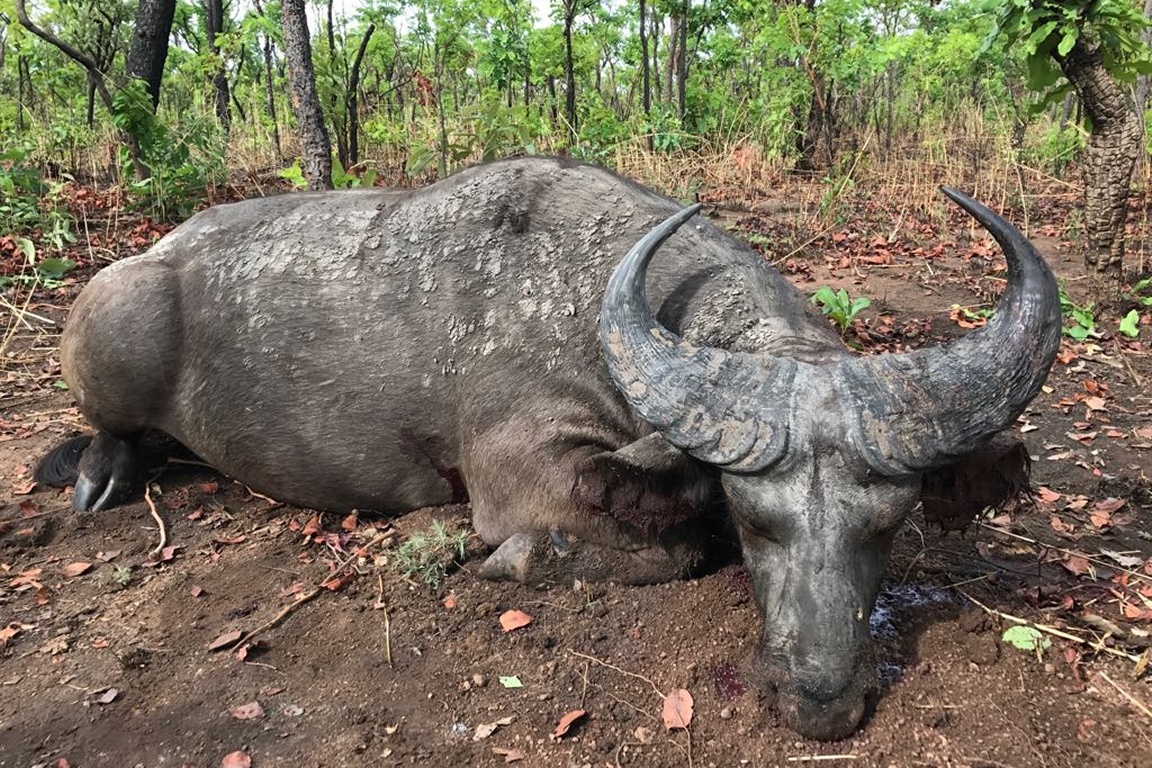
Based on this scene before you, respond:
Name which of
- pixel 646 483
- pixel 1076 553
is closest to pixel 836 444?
pixel 646 483

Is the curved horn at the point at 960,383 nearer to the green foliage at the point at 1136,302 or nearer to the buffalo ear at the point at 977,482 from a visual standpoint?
the buffalo ear at the point at 977,482

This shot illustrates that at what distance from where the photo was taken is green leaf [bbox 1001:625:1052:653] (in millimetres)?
2947

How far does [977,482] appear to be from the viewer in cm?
296

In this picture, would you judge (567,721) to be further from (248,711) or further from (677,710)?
(248,711)

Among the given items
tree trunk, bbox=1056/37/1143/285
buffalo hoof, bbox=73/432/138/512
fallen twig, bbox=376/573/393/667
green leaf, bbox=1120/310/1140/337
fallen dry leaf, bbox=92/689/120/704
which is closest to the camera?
fallen dry leaf, bbox=92/689/120/704

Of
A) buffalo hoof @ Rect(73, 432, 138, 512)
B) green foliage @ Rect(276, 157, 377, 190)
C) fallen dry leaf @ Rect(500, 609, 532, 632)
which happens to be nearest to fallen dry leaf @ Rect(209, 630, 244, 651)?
fallen dry leaf @ Rect(500, 609, 532, 632)

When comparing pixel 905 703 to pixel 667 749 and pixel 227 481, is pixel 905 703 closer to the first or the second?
pixel 667 749

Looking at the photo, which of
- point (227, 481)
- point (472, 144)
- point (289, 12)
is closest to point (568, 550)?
point (227, 481)

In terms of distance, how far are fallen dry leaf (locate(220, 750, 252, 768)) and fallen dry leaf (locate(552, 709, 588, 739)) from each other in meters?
1.02

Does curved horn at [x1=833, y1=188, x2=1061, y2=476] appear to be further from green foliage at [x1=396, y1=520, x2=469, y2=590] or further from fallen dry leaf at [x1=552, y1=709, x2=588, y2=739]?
green foliage at [x1=396, y1=520, x2=469, y2=590]

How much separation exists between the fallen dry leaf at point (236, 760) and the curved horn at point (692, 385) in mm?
Answer: 1756

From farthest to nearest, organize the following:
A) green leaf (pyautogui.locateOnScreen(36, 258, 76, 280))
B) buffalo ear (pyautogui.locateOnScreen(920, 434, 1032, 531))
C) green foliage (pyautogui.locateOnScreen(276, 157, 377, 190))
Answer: green foliage (pyautogui.locateOnScreen(276, 157, 377, 190))
green leaf (pyautogui.locateOnScreen(36, 258, 76, 280))
buffalo ear (pyautogui.locateOnScreen(920, 434, 1032, 531))

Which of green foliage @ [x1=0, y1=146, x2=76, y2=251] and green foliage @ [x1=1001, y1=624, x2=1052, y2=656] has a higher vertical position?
green foliage @ [x1=0, y1=146, x2=76, y2=251]

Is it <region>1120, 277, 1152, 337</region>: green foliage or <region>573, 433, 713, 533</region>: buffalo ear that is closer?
<region>573, 433, 713, 533</region>: buffalo ear
